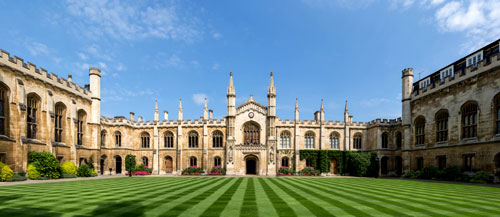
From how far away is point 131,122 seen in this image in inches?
1567

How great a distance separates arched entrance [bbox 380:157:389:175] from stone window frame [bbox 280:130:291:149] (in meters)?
14.1

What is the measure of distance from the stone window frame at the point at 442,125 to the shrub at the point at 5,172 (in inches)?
1643

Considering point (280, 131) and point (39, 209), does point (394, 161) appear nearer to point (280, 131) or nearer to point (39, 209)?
point (280, 131)

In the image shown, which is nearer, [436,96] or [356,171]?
[436,96]

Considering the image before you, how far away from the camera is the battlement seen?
2228 centimetres

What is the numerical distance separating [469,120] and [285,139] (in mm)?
22300

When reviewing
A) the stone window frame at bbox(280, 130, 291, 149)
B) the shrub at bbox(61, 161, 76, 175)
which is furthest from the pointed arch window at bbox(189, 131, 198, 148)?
the shrub at bbox(61, 161, 76, 175)

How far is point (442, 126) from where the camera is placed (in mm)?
27016

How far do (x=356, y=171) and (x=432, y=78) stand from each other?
52.9 feet

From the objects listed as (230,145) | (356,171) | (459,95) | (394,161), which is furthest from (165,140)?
(459,95)

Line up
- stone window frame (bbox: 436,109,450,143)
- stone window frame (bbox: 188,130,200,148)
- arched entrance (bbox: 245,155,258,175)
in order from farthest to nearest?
stone window frame (bbox: 188,130,200,148), arched entrance (bbox: 245,155,258,175), stone window frame (bbox: 436,109,450,143)

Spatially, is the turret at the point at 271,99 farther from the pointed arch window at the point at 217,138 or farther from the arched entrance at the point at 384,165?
the arched entrance at the point at 384,165

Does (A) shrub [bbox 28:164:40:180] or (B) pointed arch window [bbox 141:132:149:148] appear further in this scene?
(B) pointed arch window [bbox 141:132:149:148]

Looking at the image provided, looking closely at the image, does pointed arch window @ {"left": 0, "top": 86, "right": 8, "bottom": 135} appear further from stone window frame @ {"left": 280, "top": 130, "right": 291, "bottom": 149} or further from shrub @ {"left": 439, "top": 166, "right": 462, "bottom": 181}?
shrub @ {"left": 439, "top": 166, "right": 462, "bottom": 181}
